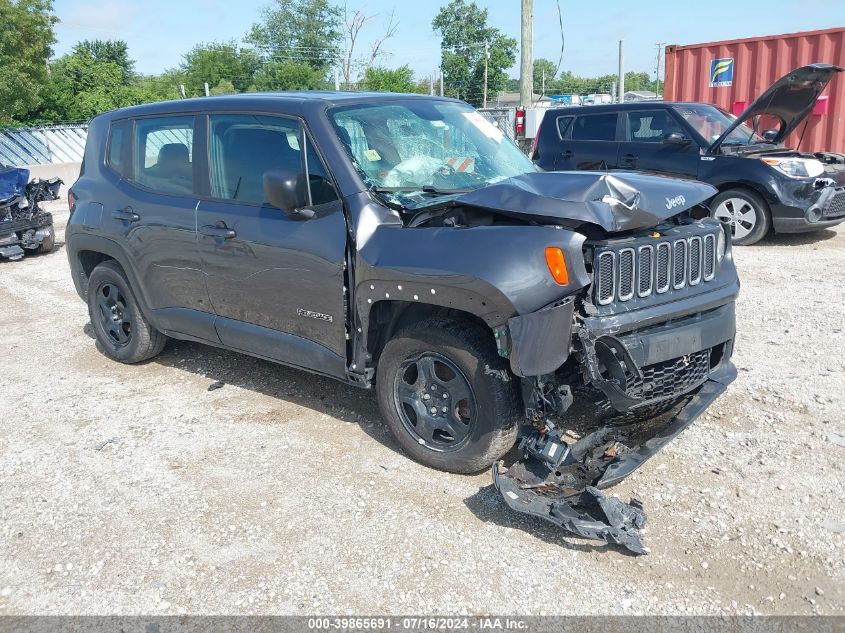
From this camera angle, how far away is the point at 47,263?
10.6 meters

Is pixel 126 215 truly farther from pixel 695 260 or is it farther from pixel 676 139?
pixel 676 139

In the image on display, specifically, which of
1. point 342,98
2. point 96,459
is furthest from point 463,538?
point 342,98

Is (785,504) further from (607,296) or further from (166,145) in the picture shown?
(166,145)

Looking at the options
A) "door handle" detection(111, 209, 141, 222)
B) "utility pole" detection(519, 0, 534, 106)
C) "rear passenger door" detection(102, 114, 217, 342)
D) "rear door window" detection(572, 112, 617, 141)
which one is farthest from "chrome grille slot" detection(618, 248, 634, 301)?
"utility pole" detection(519, 0, 534, 106)

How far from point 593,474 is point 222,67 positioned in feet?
188

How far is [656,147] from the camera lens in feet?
32.3

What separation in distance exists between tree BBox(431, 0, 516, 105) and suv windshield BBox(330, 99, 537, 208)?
6971 centimetres

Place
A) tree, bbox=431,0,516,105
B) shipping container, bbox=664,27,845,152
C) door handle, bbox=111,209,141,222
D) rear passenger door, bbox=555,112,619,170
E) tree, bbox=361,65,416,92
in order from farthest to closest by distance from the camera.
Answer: tree, bbox=431,0,516,105
tree, bbox=361,65,416,92
shipping container, bbox=664,27,845,152
rear passenger door, bbox=555,112,619,170
door handle, bbox=111,209,141,222

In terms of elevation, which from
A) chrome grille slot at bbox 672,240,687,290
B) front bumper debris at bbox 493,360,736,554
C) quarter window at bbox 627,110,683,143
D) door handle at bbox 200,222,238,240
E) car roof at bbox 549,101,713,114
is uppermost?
car roof at bbox 549,101,713,114

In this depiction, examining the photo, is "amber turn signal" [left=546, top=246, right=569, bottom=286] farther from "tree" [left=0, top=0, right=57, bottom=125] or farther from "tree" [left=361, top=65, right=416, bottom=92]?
"tree" [left=361, top=65, right=416, bottom=92]

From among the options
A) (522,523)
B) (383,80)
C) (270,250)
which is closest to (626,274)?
(522,523)

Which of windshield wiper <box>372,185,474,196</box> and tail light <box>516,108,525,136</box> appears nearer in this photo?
windshield wiper <box>372,185,474,196</box>

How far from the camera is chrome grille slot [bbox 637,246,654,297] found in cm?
340

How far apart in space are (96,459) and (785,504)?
12.2ft
